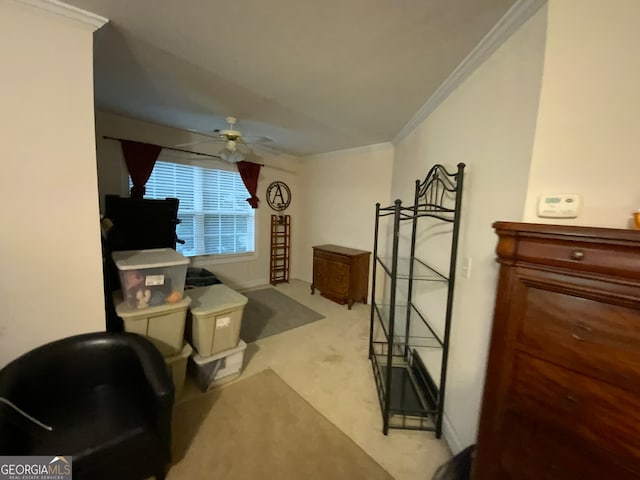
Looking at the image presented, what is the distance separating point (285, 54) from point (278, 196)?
127 inches

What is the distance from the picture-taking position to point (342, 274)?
12.3 feet

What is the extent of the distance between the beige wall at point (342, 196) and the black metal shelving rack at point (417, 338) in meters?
1.43

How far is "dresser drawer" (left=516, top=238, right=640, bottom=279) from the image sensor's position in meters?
0.68

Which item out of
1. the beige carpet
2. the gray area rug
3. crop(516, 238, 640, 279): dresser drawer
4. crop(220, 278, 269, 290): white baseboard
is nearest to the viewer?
crop(516, 238, 640, 279): dresser drawer

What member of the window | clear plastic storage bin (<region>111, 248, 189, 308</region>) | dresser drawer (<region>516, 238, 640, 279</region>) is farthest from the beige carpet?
the window

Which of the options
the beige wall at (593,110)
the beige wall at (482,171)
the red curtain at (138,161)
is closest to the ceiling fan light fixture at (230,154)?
the red curtain at (138,161)

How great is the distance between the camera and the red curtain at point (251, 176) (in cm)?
413

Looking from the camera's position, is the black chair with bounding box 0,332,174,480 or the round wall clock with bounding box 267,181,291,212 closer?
the black chair with bounding box 0,332,174,480

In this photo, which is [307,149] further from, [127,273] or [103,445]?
Result: [103,445]

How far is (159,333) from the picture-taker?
5.70 ft

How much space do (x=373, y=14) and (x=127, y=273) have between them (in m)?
2.04

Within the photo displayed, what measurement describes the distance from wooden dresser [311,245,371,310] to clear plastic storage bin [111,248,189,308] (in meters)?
2.32

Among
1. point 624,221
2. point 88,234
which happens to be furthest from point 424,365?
point 88,234

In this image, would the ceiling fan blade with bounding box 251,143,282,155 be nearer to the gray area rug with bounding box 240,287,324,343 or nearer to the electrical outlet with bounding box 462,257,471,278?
the gray area rug with bounding box 240,287,324,343
